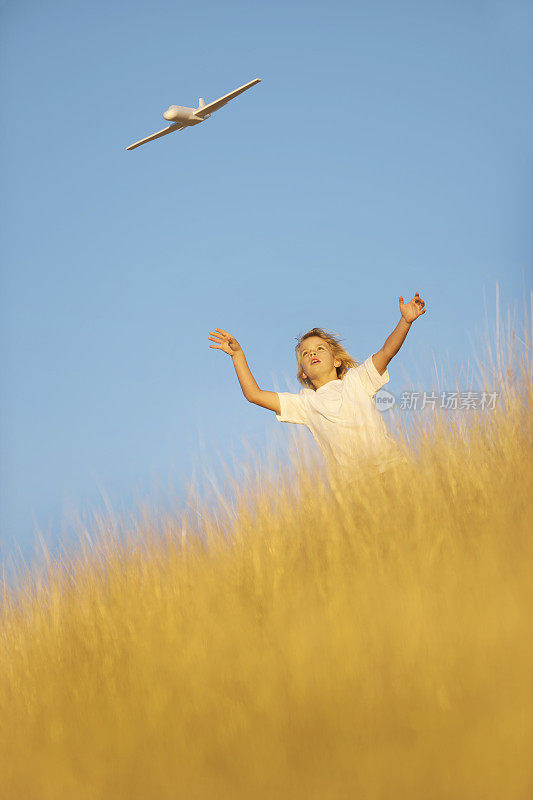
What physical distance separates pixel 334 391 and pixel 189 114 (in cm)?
196

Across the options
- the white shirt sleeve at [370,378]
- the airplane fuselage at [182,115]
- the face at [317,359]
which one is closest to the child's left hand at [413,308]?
the white shirt sleeve at [370,378]

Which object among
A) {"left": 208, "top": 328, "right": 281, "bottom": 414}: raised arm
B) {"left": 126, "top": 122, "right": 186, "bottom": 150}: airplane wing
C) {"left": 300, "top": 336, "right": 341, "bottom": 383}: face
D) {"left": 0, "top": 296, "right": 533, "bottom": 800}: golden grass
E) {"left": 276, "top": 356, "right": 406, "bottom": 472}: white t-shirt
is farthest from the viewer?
{"left": 126, "top": 122, "right": 186, "bottom": 150}: airplane wing

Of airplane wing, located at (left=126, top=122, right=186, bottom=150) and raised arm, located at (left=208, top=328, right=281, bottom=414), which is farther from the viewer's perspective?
airplane wing, located at (left=126, top=122, right=186, bottom=150)

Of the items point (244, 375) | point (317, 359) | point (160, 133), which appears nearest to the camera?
point (244, 375)

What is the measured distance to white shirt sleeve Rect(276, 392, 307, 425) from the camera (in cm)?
232

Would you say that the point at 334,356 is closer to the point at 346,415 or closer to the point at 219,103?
the point at 346,415

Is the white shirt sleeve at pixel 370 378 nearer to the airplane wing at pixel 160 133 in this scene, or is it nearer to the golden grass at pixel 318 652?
the golden grass at pixel 318 652

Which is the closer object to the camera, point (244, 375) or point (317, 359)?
point (244, 375)

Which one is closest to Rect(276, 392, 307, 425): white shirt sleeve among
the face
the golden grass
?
the face

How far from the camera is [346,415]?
217 cm

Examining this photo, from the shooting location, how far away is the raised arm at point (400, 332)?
6.70ft

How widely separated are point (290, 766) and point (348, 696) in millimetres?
163

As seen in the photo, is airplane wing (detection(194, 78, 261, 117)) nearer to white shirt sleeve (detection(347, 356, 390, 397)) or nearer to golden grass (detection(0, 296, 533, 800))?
white shirt sleeve (detection(347, 356, 390, 397))

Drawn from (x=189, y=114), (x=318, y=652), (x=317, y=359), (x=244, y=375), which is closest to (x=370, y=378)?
(x=317, y=359)
